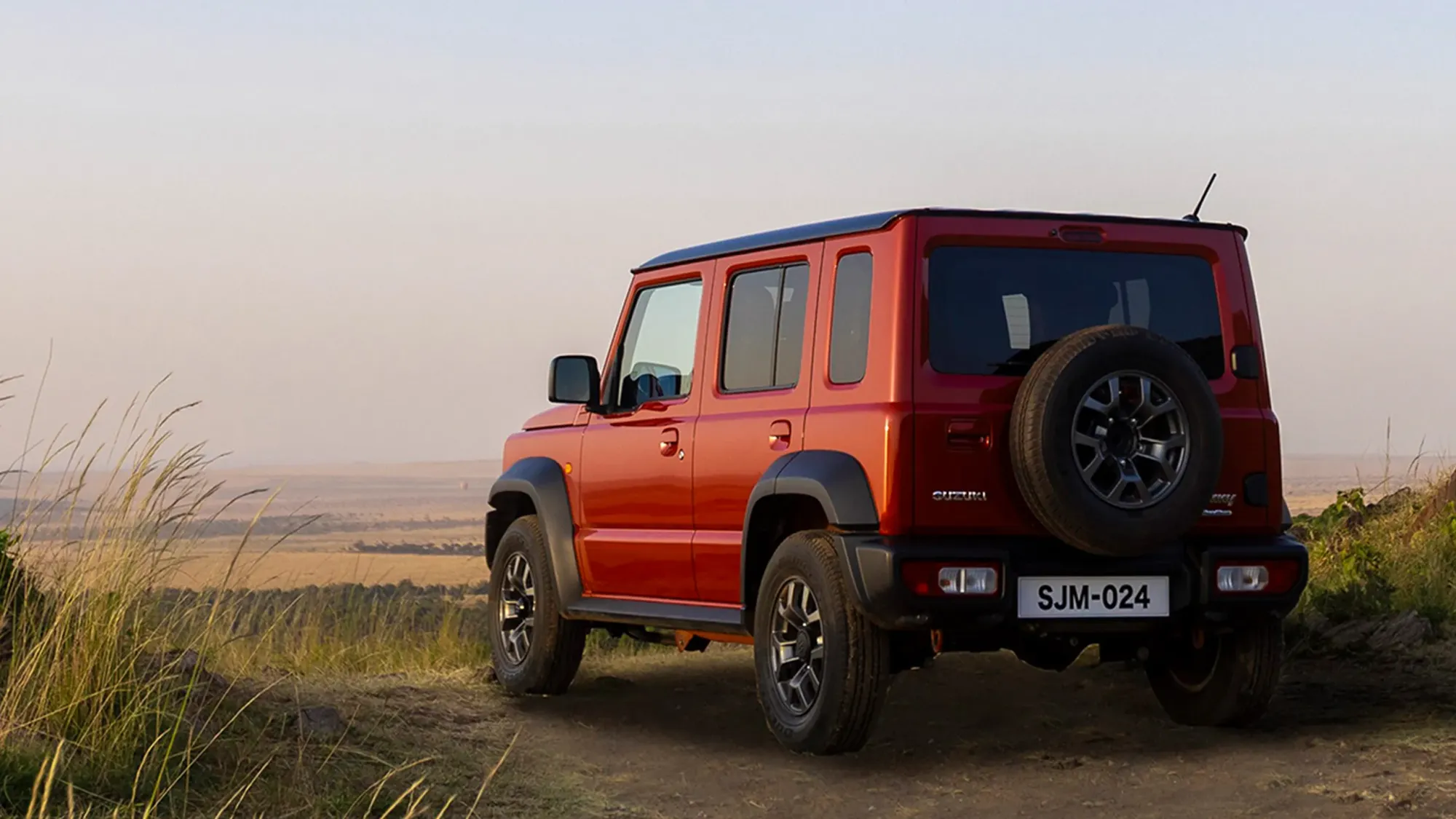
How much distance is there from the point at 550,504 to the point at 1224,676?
11.3ft

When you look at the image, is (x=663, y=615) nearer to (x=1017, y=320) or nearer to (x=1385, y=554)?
(x=1017, y=320)

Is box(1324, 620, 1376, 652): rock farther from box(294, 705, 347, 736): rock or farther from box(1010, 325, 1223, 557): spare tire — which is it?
box(294, 705, 347, 736): rock

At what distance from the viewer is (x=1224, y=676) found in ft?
26.1

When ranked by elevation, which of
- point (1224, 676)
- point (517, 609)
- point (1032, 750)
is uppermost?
point (517, 609)

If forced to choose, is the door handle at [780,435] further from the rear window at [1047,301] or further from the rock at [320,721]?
the rock at [320,721]

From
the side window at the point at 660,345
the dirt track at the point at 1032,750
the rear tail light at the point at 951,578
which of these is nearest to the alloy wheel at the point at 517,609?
the dirt track at the point at 1032,750

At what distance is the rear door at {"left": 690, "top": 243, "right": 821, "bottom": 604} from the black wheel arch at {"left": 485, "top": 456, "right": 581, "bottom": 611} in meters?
1.21

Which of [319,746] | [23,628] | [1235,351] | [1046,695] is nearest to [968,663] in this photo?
[1046,695]

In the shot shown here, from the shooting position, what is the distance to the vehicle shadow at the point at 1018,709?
7.79 meters

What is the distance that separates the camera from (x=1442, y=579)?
1122 centimetres

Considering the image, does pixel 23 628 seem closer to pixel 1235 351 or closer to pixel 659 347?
pixel 659 347

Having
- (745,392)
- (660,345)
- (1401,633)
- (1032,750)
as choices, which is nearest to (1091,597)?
(1032,750)

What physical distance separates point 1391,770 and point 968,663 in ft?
11.4

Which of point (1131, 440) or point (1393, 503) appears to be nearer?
point (1131, 440)
